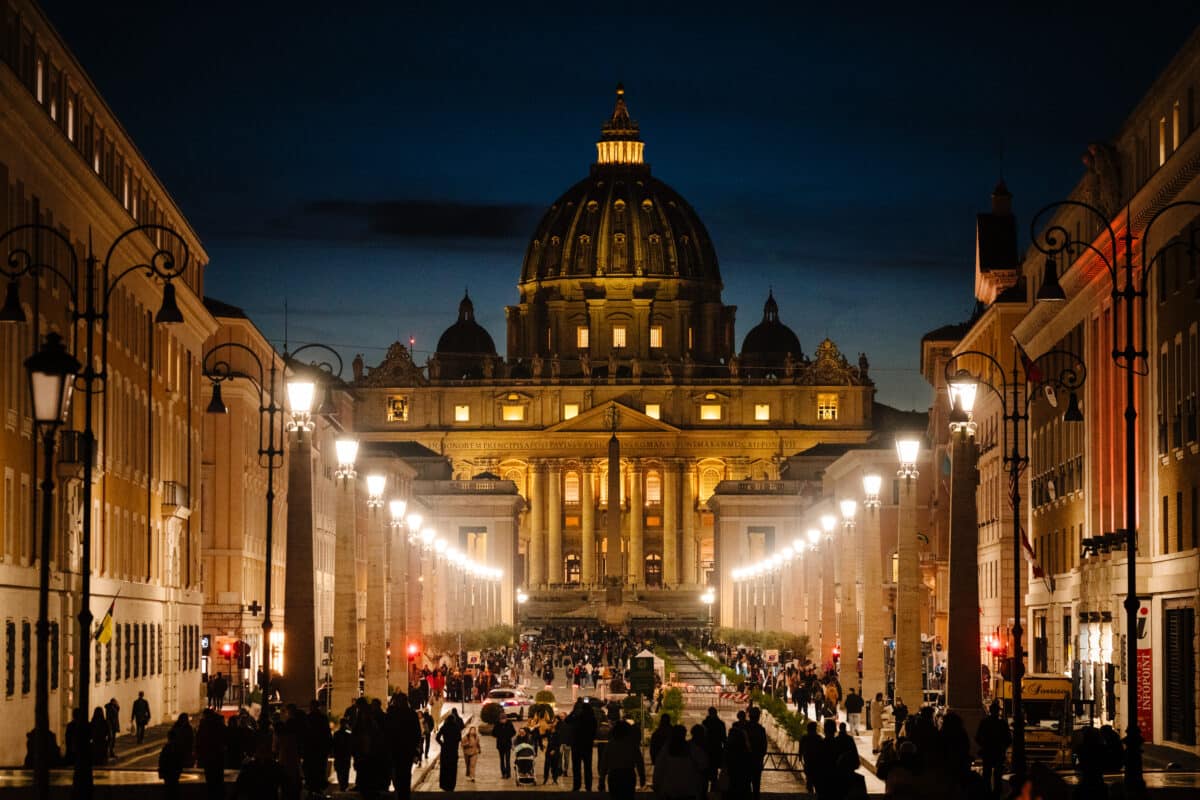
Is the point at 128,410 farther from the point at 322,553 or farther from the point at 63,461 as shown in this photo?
the point at 322,553

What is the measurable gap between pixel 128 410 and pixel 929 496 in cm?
5586

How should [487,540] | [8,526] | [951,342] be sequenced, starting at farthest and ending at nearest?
[487,540] < [951,342] < [8,526]

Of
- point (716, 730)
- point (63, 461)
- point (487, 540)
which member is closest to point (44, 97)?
point (63, 461)

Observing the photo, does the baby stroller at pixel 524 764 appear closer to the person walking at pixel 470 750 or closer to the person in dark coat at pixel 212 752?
the person walking at pixel 470 750

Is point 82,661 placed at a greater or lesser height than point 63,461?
lesser

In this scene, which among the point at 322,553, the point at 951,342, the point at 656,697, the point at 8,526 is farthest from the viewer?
the point at 322,553

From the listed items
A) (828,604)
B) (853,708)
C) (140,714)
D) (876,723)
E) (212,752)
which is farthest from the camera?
(828,604)

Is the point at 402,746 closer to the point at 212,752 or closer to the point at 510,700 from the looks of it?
the point at 212,752

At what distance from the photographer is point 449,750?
125 feet

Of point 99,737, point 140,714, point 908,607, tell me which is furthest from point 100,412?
point 908,607

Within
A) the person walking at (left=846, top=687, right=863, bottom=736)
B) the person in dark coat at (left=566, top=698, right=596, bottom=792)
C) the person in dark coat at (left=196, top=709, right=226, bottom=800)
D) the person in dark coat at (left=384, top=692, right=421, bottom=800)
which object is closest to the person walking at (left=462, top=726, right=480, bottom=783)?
the person in dark coat at (left=566, top=698, right=596, bottom=792)

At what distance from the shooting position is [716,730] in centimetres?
3597

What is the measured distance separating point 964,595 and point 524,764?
8.10 meters

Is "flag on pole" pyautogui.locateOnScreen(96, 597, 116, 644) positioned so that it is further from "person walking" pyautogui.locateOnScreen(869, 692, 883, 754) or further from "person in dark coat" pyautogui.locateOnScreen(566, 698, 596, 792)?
"person walking" pyautogui.locateOnScreen(869, 692, 883, 754)
